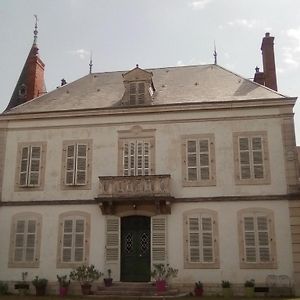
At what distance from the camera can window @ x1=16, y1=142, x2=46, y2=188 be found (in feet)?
58.1

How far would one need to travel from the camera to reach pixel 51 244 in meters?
17.0

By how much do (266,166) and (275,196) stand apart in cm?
118

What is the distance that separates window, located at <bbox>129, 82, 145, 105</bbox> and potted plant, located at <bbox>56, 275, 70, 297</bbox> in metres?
7.46

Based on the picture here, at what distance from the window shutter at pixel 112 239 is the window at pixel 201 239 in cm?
260

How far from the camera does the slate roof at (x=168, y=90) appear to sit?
1784 centimetres

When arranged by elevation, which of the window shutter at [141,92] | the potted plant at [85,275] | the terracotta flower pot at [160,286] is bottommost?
the terracotta flower pot at [160,286]

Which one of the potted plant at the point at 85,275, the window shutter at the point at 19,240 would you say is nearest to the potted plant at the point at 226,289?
the potted plant at the point at 85,275

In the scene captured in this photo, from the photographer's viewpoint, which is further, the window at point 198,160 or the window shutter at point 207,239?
the window at point 198,160

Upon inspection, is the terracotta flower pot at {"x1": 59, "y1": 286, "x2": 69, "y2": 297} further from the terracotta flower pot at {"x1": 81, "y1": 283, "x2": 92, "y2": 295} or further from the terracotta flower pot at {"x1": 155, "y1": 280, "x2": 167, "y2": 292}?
the terracotta flower pot at {"x1": 155, "y1": 280, "x2": 167, "y2": 292}

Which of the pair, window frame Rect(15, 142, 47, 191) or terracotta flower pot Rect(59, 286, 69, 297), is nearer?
terracotta flower pot Rect(59, 286, 69, 297)

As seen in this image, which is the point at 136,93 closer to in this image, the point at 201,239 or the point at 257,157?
the point at 257,157

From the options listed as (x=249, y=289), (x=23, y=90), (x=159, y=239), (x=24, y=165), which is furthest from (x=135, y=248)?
(x=23, y=90)

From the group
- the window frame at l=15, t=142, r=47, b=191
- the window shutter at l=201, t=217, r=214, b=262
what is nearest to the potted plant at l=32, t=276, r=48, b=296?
the window frame at l=15, t=142, r=47, b=191

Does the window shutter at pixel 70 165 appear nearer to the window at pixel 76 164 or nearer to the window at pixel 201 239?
the window at pixel 76 164
